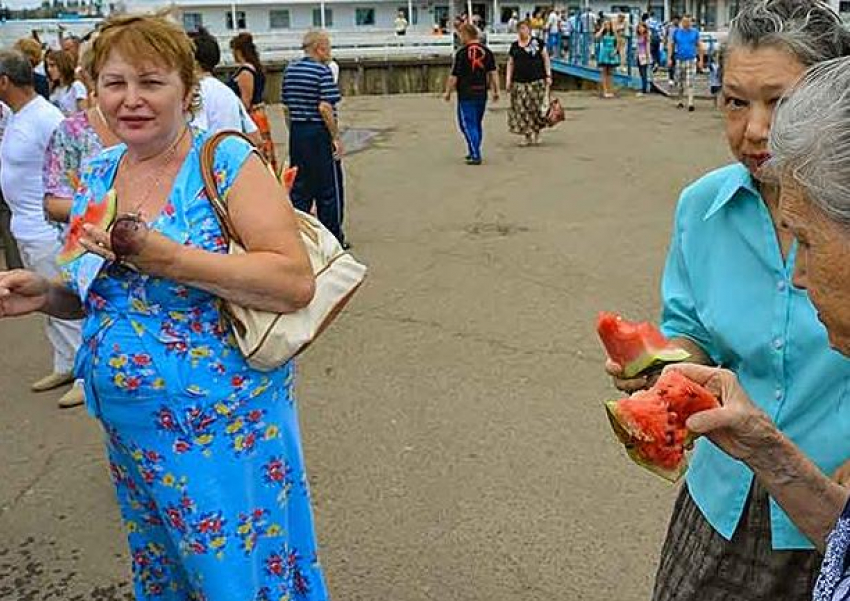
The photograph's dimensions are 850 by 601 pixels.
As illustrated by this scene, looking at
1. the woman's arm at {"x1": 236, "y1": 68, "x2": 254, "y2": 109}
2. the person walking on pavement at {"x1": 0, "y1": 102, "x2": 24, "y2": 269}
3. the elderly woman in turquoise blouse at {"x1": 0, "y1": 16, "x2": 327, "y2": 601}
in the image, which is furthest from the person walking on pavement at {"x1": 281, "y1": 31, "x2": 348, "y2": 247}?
the elderly woman in turquoise blouse at {"x1": 0, "y1": 16, "x2": 327, "y2": 601}

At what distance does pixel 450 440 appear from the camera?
5.12 meters

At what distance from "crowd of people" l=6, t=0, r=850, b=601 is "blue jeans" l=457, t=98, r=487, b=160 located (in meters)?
11.9

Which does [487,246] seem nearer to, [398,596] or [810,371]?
[398,596]

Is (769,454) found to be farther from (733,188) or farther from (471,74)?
(471,74)

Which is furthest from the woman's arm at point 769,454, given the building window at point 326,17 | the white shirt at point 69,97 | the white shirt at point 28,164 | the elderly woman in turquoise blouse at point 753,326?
the building window at point 326,17

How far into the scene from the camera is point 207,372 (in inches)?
103

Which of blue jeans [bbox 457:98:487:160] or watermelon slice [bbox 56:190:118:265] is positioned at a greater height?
watermelon slice [bbox 56:190:118:265]

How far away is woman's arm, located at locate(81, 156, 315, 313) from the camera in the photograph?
2422mm

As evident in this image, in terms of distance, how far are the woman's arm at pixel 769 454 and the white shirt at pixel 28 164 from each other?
474cm

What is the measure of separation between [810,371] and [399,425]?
136 inches

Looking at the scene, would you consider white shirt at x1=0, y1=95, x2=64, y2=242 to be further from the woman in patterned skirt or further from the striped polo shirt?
the woman in patterned skirt

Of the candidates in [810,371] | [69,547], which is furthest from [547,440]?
[810,371]

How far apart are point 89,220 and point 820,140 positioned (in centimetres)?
180

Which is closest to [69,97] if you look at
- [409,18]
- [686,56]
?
[686,56]
